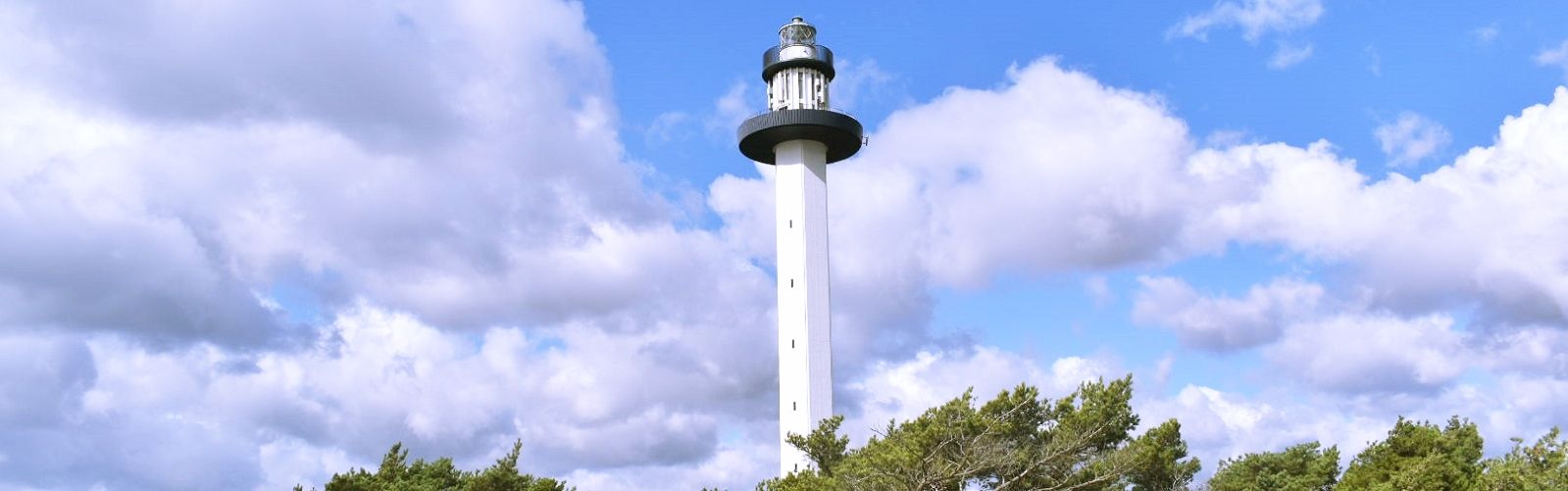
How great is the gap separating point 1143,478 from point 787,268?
16961 mm

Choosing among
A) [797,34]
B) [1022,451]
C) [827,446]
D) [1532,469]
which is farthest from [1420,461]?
[797,34]

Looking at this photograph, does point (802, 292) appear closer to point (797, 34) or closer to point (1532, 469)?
point (797, 34)

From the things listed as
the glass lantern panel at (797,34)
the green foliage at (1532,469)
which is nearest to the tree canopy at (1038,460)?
the green foliage at (1532,469)

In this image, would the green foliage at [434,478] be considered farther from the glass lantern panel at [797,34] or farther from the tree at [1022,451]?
the glass lantern panel at [797,34]

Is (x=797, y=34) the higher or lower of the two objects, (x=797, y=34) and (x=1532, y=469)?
the higher

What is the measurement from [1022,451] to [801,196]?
674 inches

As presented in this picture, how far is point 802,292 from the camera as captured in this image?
163 feet

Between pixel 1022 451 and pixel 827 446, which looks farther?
pixel 827 446

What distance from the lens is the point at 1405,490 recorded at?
1490 inches

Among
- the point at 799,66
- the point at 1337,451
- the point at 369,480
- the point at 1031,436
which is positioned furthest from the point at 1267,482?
the point at 369,480

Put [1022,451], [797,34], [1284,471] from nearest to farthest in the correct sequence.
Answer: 1. [1022,451]
2. [1284,471]
3. [797,34]

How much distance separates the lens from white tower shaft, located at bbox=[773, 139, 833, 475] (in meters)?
48.3

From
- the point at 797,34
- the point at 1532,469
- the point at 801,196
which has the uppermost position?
the point at 797,34

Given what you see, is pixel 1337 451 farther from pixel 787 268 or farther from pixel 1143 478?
pixel 787 268
